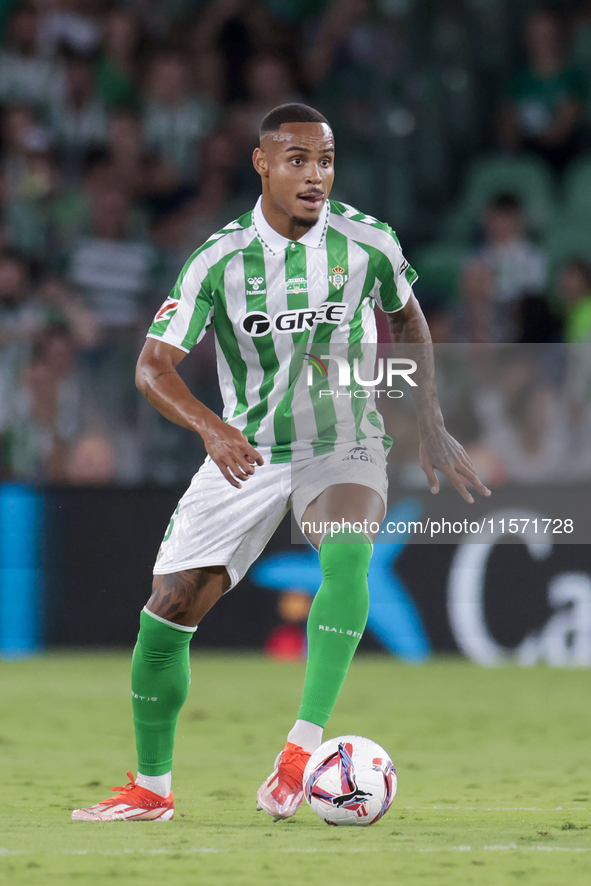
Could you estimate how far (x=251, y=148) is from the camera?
1191 centimetres

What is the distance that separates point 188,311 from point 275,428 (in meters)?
0.49

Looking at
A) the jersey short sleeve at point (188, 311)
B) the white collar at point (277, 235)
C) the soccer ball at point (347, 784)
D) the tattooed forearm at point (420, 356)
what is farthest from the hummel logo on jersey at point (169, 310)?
the soccer ball at point (347, 784)

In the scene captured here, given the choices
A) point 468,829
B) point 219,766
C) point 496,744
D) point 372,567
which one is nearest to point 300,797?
point 468,829

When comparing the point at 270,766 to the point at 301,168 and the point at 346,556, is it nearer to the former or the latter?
the point at 346,556

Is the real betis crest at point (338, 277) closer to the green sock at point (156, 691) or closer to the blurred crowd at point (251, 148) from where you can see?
the green sock at point (156, 691)

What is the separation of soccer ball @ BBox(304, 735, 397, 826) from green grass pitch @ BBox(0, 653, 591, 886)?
0.06 meters

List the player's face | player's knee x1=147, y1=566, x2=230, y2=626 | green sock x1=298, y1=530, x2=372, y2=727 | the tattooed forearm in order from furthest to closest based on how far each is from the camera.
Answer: the tattooed forearm, the player's face, player's knee x1=147, y1=566, x2=230, y2=626, green sock x1=298, y1=530, x2=372, y2=727

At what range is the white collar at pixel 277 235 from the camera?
456 centimetres

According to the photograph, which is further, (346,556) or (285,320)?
(285,320)

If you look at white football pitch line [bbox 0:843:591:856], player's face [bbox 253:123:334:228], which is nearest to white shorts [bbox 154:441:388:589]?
player's face [bbox 253:123:334:228]

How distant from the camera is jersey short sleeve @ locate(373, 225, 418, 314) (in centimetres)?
463

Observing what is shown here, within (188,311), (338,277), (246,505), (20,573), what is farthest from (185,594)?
(20,573)

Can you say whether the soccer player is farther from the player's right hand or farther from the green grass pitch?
the green grass pitch

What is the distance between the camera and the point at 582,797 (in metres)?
4.68
